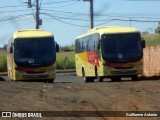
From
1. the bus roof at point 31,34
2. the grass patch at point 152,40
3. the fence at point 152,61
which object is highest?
the bus roof at point 31,34

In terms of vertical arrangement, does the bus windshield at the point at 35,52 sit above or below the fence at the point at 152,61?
above

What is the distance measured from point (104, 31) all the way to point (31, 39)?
4271mm

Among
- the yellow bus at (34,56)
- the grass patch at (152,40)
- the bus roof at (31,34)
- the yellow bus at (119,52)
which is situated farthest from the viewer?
the grass patch at (152,40)

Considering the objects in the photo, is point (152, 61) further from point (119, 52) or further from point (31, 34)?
point (31, 34)

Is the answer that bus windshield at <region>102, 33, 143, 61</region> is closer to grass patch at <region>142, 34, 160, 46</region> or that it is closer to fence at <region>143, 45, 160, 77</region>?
fence at <region>143, 45, 160, 77</region>

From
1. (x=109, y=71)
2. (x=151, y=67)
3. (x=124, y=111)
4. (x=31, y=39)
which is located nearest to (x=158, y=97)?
(x=124, y=111)

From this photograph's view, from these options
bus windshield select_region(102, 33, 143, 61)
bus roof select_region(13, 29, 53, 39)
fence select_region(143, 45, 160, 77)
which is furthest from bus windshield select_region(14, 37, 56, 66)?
fence select_region(143, 45, 160, 77)

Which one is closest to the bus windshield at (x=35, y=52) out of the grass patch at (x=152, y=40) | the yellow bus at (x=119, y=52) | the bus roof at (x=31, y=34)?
the bus roof at (x=31, y=34)

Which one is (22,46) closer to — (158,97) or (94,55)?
(94,55)

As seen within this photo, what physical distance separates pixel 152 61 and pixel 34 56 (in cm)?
1334

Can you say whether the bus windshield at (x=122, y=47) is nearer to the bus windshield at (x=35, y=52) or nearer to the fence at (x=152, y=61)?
the bus windshield at (x=35, y=52)

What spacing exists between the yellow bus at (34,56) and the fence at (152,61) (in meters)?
11.5

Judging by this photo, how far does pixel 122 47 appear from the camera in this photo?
33.0 m

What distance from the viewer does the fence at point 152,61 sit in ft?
141
